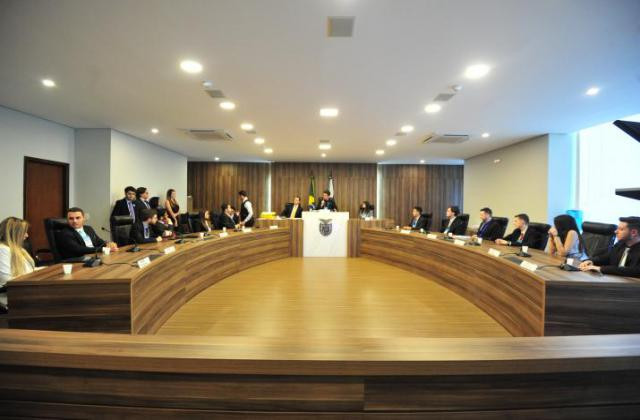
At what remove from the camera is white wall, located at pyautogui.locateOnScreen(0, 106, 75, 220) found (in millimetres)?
5070

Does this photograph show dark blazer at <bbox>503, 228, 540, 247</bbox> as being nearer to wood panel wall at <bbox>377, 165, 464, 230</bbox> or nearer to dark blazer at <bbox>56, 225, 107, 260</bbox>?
dark blazer at <bbox>56, 225, 107, 260</bbox>

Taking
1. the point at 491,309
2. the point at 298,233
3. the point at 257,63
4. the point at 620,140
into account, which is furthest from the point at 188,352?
the point at 620,140

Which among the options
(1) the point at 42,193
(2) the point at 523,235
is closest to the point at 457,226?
(2) the point at 523,235

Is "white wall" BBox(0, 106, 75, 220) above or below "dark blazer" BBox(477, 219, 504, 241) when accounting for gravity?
above

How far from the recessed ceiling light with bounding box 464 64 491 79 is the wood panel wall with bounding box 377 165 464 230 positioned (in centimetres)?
831

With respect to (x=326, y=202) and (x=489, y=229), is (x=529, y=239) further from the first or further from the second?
(x=326, y=202)

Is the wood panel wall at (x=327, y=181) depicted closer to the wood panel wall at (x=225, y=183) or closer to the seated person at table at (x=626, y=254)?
the wood panel wall at (x=225, y=183)

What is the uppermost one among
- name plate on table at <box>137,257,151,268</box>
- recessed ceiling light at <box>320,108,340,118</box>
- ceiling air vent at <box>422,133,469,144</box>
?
ceiling air vent at <box>422,133,469,144</box>

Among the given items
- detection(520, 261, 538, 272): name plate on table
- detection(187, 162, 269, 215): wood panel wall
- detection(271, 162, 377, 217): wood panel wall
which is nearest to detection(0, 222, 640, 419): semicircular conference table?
detection(520, 261, 538, 272): name plate on table

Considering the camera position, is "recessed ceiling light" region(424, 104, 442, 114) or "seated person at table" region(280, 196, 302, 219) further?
"seated person at table" region(280, 196, 302, 219)

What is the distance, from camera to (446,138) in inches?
274

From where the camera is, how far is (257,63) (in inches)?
130

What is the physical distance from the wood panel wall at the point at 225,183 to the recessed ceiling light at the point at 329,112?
6742 millimetres

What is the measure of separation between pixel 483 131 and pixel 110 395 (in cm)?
705
